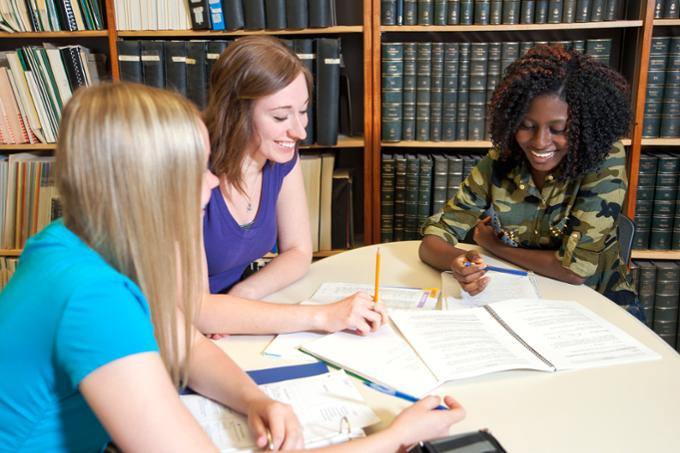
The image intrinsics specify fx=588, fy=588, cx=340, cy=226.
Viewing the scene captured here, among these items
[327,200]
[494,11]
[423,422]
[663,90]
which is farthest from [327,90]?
[423,422]

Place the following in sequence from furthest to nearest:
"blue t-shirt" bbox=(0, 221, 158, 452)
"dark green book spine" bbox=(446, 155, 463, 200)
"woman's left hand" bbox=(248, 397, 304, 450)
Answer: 1. "dark green book spine" bbox=(446, 155, 463, 200)
2. "woman's left hand" bbox=(248, 397, 304, 450)
3. "blue t-shirt" bbox=(0, 221, 158, 452)

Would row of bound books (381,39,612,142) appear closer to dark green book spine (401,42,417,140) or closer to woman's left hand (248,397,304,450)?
dark green book spine (401,42,417,140)

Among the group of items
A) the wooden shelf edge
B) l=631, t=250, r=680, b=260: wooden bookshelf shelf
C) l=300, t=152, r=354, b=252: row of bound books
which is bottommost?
l=631, t=250, r=680, b=260: wooden bookshelf shelf

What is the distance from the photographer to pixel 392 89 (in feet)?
7.28

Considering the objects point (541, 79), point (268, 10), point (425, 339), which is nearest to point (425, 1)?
point (268, 10)

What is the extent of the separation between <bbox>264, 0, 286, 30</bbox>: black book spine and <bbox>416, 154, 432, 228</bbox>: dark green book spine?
735 mm

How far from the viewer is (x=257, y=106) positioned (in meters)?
1.36

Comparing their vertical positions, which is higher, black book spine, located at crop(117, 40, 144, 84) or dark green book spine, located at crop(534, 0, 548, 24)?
dark green book spine, located at crop(534, 0, 548, 24)

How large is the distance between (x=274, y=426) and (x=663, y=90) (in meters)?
2.04

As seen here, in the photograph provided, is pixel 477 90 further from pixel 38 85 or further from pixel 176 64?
pixel 38 85

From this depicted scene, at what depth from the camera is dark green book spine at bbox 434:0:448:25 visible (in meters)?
2.13

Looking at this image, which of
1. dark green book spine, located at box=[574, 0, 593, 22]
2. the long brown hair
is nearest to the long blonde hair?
the long brown hair

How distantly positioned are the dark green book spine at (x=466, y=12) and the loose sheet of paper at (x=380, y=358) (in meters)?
1.44

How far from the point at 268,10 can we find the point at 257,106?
0.95 meters
